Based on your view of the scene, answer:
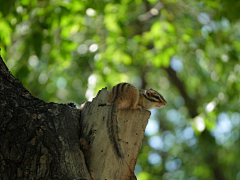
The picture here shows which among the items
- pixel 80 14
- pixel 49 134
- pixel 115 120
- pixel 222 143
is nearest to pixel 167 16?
pixel 80 14

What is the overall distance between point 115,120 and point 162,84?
659 centimetres

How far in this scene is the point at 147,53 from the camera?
16.1 feet

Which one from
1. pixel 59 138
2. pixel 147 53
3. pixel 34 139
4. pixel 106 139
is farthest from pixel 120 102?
pixel 147 53

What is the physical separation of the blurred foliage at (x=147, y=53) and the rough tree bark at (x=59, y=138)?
1587 mm

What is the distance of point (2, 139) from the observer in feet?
4.99

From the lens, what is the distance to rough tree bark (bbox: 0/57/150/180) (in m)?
1.50

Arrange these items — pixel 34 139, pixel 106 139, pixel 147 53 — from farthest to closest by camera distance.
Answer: pixel 147 53, pixel 106 139, pixel 34 139

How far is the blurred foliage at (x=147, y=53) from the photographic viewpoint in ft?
11.5

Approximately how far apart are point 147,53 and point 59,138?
11.5 feet

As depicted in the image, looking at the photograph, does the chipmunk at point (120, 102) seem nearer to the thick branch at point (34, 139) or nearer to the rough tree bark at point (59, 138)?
the rough tree bark at point (59, 138)

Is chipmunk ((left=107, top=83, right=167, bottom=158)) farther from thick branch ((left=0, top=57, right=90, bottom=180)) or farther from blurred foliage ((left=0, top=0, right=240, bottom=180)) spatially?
blurred foliage ((left=0, top=0, right=240, bottom=180))

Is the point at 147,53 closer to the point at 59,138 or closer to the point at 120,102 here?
the point at 120,102

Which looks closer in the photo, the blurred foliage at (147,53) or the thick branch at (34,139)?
the thick branch at (34,139)

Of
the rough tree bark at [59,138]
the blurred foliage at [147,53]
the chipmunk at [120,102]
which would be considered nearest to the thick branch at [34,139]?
the rough tree bark at [59,138]
